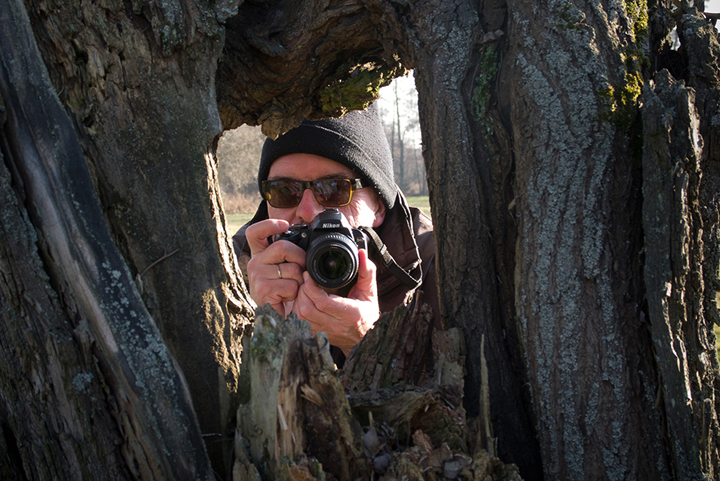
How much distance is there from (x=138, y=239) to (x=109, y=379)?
297 mm

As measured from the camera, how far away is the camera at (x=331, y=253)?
5.82 feet

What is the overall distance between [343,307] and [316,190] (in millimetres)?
756

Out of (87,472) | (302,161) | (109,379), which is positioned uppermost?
(302,161)

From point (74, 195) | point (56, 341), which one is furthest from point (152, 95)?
point (56, 341)

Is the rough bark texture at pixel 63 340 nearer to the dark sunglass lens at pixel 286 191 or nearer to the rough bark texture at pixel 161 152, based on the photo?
the rough bark texture at pixel 161 152

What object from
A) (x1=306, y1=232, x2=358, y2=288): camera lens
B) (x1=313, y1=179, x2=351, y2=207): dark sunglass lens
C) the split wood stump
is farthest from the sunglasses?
the split wood stump

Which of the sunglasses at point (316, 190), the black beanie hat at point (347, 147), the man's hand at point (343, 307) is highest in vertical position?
the black beanie hat at point (347, 147)

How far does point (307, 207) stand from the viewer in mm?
2445

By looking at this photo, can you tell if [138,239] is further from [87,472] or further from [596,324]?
[596,324]

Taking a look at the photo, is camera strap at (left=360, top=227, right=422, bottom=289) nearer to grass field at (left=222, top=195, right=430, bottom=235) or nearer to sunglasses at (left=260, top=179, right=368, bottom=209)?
sunglasses at (left=260, top=179, right=368, bottom=209)

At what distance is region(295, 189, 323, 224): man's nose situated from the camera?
245cm

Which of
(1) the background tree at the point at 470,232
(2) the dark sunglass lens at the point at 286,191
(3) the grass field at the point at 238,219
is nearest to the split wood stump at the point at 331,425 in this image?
(1) the background tree at the point at 470,232

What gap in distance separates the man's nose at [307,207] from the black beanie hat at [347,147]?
Answer: 0.23m

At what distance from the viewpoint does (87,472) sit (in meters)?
0.90
